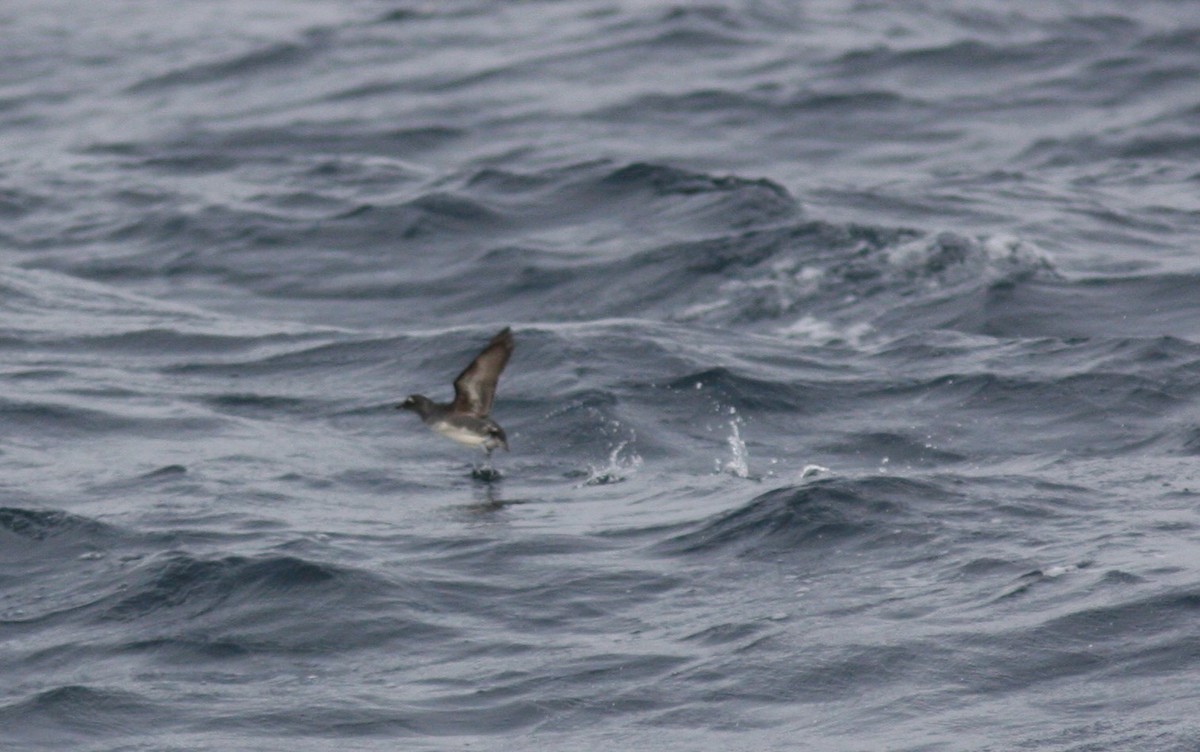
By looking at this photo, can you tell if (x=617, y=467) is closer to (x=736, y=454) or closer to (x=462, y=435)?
(x=736, y=454)

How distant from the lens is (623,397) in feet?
50.8

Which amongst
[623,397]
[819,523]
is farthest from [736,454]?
[819,523]

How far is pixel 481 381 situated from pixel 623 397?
243 cm

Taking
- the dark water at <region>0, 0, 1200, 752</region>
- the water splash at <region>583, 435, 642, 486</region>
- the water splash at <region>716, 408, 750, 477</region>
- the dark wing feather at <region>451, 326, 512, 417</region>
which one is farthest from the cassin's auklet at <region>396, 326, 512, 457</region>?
the water splash at <region>716, 408, 750, 477</region>

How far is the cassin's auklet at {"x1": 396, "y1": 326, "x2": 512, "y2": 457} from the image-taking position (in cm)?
1322

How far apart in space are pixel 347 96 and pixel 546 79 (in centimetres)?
284

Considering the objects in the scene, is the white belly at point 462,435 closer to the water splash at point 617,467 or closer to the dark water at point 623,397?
the dark water at point 623,397

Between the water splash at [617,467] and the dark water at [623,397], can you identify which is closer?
the dark water at [623,397]

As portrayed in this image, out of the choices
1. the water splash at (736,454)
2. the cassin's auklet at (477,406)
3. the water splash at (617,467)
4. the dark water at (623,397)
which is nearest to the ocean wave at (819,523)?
the dark water at (623,397)

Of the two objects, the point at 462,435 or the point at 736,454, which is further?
the point at 736,454

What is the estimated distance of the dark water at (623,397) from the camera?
1016cm

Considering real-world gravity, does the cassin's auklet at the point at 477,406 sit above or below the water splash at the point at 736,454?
above

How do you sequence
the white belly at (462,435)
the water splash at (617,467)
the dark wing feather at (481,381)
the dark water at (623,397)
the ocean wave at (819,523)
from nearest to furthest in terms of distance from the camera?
the dark water at (623,397) < the ocean wave at (819,523) < the dark wing feather at (481,381) < the white belly at (462,435) < the water splash at (617,467)

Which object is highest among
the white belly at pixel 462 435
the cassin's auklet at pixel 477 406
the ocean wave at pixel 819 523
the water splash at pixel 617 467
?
the cassin's auklet at pixel 477 406
